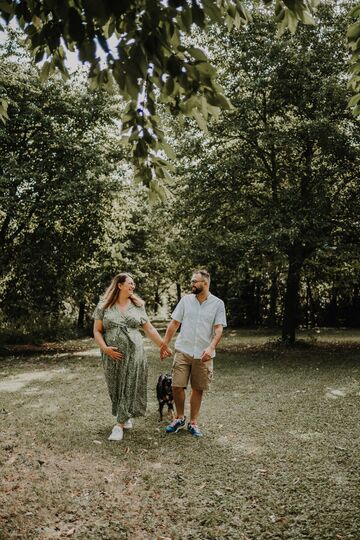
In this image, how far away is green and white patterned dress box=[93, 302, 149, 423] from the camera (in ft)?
21.6

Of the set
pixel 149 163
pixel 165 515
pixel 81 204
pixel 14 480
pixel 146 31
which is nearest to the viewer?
pixel 146 31

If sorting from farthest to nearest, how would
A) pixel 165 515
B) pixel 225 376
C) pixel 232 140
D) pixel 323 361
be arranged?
pixel 232 140 → pixel 323 361 → pixel 225 376 → pixel 165 515

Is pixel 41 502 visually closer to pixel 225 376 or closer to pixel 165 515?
pixel 165 515

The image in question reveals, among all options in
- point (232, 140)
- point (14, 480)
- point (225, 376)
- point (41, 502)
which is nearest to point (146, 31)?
point (41, 502)

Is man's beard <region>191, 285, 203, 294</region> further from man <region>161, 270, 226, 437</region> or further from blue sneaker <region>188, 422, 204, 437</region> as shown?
blue sneaker <region>188, 422, 204, 437</region>

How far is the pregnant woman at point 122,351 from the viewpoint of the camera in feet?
21.6

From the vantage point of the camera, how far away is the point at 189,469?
17.7 feet

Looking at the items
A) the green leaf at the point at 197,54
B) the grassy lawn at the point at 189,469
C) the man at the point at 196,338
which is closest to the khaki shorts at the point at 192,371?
the man at the point at 196,338

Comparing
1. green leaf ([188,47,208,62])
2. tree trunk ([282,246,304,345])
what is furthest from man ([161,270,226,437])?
tree trunk ([282,246,304,345])

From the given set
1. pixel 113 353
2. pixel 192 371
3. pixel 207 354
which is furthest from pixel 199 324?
pixel 113 353

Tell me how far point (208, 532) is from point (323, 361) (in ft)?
38.1

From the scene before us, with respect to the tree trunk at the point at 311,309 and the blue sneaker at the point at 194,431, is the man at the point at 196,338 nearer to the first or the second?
the blue sneaker at the point at 194,431

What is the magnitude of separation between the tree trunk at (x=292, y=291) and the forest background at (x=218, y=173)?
8 centimetres

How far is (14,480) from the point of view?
4984 millimetres
